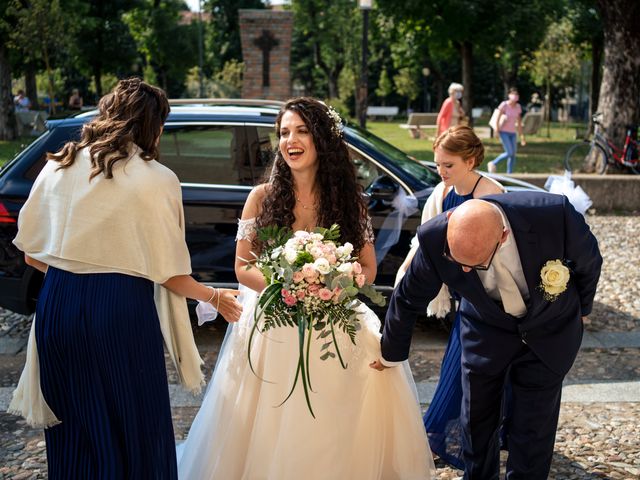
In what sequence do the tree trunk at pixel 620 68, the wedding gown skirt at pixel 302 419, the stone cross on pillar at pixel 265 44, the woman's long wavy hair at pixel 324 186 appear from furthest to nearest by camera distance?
the stone cross on pillar at pixel 265 44
the tree trunk at pixel 620 68
the woman's long wavy hair at pixel 324 186
the wedding gown skirt at pixel 302 419

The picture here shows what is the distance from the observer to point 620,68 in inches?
594

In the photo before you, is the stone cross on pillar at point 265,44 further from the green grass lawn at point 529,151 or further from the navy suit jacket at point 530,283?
the navy suit jacket at point 530,283

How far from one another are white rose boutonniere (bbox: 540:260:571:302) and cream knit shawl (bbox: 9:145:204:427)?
1.45 metres

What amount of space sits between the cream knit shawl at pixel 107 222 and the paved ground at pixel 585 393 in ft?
5.91

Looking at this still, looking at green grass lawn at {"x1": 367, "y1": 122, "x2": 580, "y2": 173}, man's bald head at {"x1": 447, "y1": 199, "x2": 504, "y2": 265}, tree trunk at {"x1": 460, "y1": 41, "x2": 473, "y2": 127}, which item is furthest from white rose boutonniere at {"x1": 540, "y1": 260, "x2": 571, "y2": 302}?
tree trunk at {"x1": 460, "y1": 41, "x2": 473, "y2": 127}

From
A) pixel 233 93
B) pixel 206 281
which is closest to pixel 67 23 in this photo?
pixel 233 93

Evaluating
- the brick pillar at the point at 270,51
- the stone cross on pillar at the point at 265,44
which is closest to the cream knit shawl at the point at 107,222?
the brick pillar at the point at 270,51

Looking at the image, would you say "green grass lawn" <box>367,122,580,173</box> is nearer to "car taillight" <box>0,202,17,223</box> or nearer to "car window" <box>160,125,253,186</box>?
"car window" <box>160,125,253,186</box>

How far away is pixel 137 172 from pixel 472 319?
157 centimetres

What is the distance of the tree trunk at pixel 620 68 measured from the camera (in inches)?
580

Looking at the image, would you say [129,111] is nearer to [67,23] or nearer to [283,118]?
[283,118]

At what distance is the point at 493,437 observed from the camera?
11.8 ft

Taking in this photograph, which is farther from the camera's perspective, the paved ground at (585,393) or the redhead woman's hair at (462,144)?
the paved ground at (585,393)

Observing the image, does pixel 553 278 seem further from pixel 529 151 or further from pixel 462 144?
pixel 529 151
